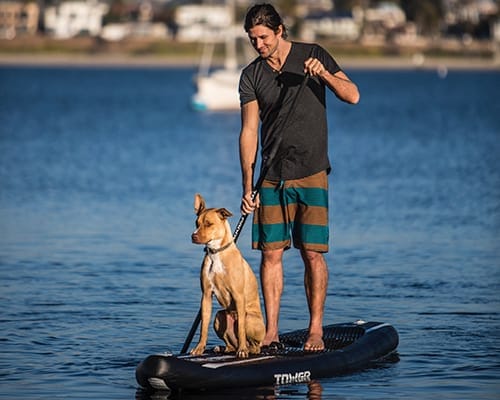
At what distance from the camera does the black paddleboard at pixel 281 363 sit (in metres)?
8.84

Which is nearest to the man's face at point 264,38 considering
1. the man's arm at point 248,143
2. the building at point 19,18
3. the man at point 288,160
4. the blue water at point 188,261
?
the man at point 288,160

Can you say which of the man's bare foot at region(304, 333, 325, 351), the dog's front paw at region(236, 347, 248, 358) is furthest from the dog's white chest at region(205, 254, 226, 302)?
the man's bare foot at region(304, 333, 325, 351)

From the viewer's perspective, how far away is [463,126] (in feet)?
157

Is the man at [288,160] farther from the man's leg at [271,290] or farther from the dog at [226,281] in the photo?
the dog at [226,281]

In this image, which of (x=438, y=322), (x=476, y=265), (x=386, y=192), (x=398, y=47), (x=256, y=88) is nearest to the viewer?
(x=256, y=88)

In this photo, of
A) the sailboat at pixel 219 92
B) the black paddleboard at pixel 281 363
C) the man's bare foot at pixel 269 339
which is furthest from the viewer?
the sailboat at pixel 219 92

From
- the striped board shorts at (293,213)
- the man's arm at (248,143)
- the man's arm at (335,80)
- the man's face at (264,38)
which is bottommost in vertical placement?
the striped board shorts at (293,213)

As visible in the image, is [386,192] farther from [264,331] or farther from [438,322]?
[264,331]

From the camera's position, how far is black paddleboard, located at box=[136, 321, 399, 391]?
884 centimetres

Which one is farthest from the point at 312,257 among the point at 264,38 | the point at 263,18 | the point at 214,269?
the point at 263,18

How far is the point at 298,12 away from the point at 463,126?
405 feet

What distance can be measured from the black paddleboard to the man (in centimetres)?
24

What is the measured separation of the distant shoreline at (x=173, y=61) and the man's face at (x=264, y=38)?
12947 cm

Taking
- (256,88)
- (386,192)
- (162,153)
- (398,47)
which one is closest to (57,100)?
(162,153)
